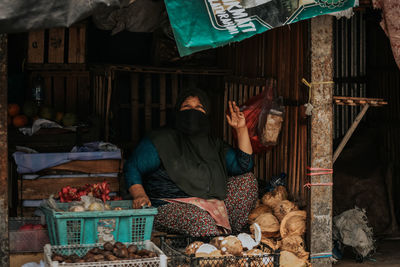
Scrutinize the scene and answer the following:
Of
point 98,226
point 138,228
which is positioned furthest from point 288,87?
point 98,226

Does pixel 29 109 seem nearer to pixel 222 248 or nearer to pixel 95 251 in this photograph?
pixel 95 251

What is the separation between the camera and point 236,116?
229 inches

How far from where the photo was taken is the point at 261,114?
6395 mm

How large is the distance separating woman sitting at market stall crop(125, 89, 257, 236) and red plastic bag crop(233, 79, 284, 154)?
0.44m

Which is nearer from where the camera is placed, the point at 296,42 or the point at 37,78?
the point at 296,42

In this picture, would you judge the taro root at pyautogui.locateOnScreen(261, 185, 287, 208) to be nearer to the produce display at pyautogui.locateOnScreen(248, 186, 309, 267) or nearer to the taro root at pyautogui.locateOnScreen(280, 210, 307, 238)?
the produce display at pyautogui.locateOnScreen(248, 186, 309, 267)

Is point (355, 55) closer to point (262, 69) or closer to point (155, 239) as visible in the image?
point (262, 69)

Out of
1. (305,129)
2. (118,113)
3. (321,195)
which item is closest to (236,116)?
(305,129)

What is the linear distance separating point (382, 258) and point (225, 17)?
327 cm

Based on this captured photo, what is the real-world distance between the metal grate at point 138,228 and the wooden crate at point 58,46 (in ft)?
11.9

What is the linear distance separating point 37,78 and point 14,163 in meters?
1.50

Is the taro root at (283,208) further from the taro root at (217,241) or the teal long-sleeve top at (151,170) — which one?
the taro root at (217,241)

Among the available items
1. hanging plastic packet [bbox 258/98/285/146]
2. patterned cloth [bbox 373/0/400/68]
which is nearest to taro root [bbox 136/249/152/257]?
hanging plastic packet [bbox 258/98/285/146]

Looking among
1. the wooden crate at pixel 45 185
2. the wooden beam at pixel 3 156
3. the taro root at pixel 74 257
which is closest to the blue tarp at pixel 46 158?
the wooden crate at pixel 45 185
